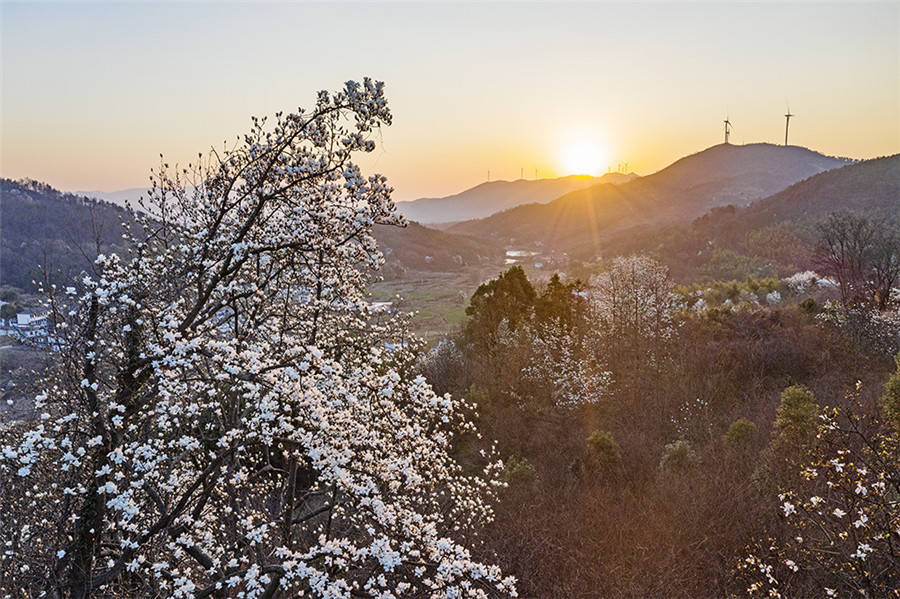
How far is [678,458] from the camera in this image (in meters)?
14.4

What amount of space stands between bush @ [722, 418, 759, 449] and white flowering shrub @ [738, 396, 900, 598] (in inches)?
85.8

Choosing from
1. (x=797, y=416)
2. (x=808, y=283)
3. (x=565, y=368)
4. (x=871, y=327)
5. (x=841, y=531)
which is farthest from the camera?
(x=808, y=283)

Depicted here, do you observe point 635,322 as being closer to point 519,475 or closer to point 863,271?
point 519,475

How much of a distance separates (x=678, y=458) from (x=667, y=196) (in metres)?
151

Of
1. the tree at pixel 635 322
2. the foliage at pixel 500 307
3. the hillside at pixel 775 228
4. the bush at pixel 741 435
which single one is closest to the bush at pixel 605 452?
the bush at pixel 741 435

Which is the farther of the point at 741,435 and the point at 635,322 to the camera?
the point at 635,322

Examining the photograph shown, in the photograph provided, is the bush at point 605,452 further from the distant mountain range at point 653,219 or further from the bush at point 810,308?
the bush at point 810,308

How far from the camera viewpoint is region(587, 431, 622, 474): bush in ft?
49.1

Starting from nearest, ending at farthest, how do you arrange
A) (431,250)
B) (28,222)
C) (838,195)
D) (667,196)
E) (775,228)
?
1. (775,228)
2. (838,195)
3. (28,222)
4. (431,250)
5. (667,196)

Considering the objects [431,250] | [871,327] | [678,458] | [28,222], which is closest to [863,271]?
[871,327]

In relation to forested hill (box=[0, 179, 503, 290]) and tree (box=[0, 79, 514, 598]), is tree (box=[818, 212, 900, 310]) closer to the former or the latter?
tree (box=[0, 79, 514, 598])

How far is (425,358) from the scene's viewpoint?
84.6ft

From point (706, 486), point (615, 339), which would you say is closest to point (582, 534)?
point (706, 486)

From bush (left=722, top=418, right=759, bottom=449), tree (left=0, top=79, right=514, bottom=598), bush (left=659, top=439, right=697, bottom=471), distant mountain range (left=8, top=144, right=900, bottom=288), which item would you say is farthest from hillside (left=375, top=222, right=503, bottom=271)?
tree (left=0, top=79, right=514, bottom=598)
